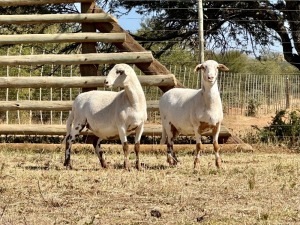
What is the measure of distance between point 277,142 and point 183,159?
2.96 metres

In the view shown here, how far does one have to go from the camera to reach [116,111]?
29.8 ft

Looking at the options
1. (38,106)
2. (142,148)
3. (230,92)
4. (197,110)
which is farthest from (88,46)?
(230,92)

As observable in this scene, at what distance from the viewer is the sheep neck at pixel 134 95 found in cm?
895

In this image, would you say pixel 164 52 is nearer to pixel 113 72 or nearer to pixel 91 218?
pixel 113 72

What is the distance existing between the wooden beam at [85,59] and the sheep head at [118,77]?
11.4 feet

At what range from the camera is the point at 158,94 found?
52.7 ft

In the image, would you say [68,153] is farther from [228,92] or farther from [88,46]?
[228,92]

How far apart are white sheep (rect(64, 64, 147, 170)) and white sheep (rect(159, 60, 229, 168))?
71 centimetres

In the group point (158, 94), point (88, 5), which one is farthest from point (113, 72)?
point (158, 94)

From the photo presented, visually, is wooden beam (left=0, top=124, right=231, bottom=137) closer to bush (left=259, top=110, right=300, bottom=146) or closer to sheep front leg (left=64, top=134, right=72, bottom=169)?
bush (left=259, top=110, right=300, bottom=146)

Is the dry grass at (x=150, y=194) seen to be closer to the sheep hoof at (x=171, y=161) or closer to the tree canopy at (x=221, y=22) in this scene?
the sheep hoof at (x=171, y=161)

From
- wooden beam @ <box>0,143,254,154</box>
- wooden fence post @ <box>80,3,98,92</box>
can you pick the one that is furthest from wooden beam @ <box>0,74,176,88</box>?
wooden beam @ <box>0,143,254,154</box>

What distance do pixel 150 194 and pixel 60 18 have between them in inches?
307

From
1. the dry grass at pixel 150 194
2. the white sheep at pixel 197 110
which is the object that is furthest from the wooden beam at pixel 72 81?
the dry grass at pixel 150 194
